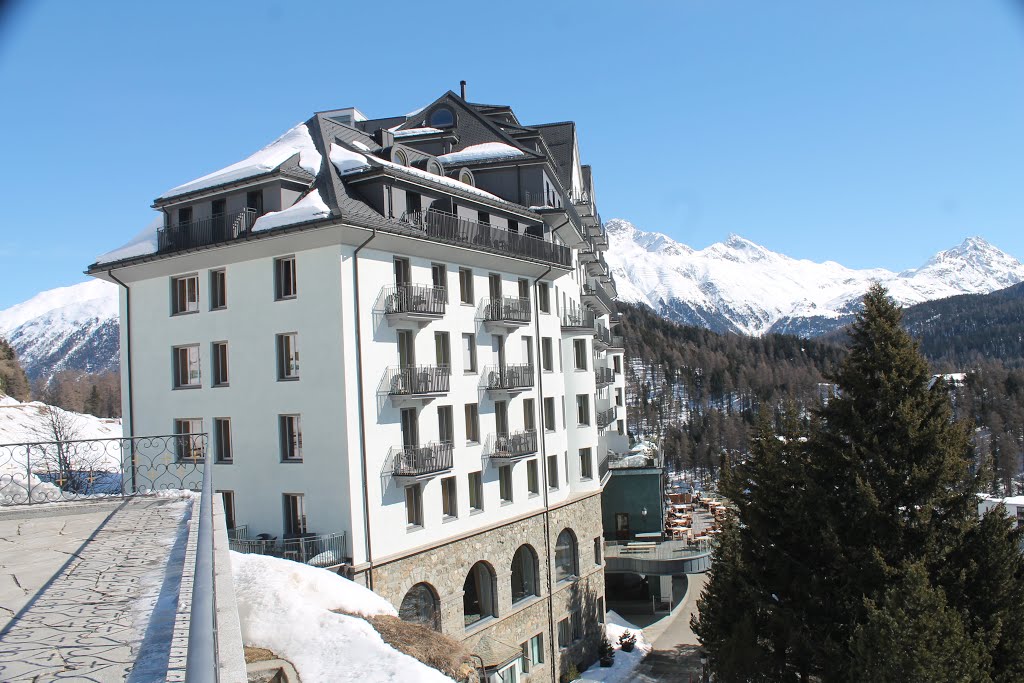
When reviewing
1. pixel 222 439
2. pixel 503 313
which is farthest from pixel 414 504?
pixel 503 313

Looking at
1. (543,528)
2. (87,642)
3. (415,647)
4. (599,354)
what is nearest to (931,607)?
(415,647)

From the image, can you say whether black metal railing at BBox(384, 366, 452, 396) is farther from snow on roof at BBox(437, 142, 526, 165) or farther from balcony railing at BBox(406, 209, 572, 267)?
snow on roof at BBox(437, 142, 526, 165)

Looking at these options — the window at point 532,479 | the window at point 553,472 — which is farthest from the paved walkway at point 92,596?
the window at point 553,472

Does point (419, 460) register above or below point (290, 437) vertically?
below

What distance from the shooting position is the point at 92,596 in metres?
7.62

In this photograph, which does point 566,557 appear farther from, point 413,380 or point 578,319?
point 413,380

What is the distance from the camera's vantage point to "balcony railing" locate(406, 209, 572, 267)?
90.0ft

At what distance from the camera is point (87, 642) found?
241 inches

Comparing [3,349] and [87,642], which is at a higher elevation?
[3,349]

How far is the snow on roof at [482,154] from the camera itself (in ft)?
116

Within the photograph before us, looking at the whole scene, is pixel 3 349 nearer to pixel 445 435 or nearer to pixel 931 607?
pixel 445 435

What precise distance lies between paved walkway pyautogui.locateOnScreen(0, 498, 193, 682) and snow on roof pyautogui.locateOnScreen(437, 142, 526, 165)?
2534cm

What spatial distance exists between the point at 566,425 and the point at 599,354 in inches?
539

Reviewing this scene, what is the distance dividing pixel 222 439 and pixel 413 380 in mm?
7541
